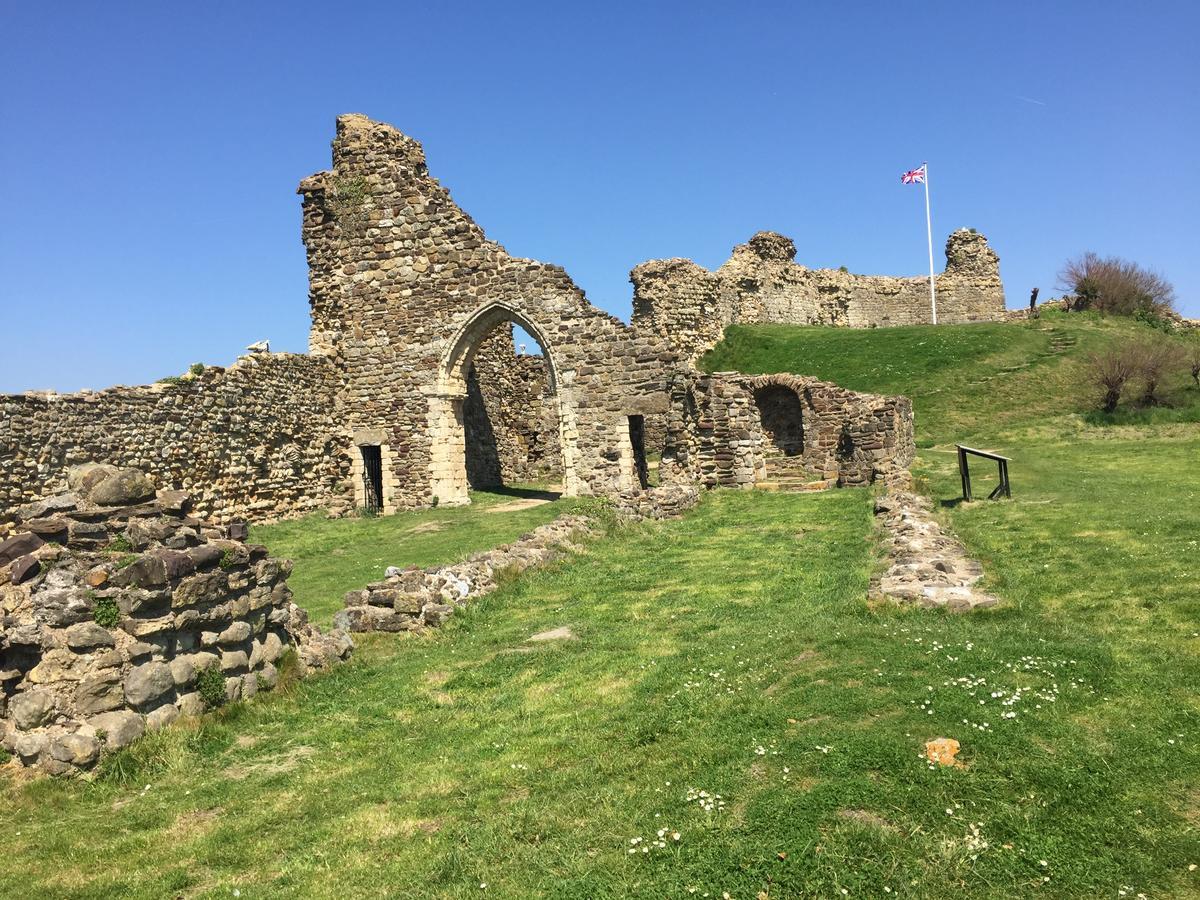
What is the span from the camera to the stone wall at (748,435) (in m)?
20.8

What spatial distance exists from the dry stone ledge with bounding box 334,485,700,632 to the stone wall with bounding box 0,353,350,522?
980 cm

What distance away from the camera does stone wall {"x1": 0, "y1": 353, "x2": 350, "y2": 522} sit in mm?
16734

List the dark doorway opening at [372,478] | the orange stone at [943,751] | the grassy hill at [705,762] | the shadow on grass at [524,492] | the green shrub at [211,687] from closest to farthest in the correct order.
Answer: the grassy hill at [705,762] < the orange stone at [943,751] < the green shrub at [211,687] < the shadow on grass at [524,492] < the dark doorway opening at [372,478]

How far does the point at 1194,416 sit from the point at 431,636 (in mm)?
29444

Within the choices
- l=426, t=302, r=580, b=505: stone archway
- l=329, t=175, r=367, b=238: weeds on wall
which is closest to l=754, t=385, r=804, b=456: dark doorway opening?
l=426, t=302, r=580, b=505: stone archway

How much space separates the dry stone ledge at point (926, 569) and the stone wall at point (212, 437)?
52.2 feet

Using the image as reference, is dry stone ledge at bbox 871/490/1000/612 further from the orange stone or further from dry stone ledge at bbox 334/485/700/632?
dry stone ledge at bbox 334/485/700/632

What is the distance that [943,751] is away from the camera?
494 centimetres

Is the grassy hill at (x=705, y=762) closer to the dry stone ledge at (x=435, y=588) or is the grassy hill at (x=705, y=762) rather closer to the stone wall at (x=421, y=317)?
the dry stone ledge at (x=435, y=588)

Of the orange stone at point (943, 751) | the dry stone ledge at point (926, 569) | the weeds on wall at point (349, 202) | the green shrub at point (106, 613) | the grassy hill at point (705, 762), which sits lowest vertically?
the grassy hill at point (705, 762)

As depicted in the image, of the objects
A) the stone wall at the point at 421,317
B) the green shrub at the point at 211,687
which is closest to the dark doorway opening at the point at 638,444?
the stone wall at the point at 421,317

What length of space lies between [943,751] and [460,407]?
850 inches

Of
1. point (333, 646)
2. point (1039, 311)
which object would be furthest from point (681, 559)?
point (1039, 311)

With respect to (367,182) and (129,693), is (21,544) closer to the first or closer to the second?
(129,693)
